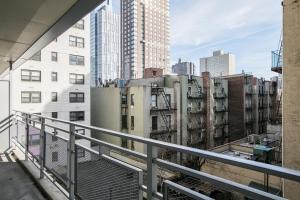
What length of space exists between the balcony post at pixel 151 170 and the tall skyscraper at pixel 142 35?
312ft

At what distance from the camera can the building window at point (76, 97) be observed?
25516 mm

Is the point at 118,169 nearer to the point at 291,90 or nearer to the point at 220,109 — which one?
the point at 291,90

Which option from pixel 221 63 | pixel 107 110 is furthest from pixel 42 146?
pixel 221 63

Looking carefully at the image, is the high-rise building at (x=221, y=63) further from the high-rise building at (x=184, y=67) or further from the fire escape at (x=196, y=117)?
the fire escape at (x=196, y=117)

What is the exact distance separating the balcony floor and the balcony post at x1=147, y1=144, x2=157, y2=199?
228 centimetres

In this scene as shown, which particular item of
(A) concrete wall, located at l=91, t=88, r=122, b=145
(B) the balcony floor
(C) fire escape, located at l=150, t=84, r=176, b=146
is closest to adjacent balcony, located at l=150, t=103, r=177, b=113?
(C) fire escape, located at l=150, t=84, r=176, b=146

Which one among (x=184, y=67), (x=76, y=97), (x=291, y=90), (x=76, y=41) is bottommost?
(x=76, y=97)

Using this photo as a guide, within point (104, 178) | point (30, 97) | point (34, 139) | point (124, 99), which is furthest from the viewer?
point (124, 99)

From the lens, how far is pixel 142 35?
102 metres

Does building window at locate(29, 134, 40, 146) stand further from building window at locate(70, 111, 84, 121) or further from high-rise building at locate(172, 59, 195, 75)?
high-rise building at locate(172, 59, 195, 75)

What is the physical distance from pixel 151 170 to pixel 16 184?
3.26m

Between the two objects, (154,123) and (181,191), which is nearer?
(181,191)

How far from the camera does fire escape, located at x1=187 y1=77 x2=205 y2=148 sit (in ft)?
89.7

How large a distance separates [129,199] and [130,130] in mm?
22259
